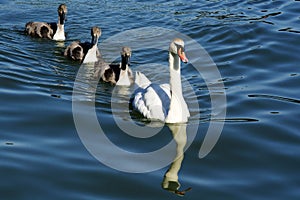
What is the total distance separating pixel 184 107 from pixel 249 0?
7187mm

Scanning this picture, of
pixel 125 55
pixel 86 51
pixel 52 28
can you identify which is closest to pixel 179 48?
pixel 125 55

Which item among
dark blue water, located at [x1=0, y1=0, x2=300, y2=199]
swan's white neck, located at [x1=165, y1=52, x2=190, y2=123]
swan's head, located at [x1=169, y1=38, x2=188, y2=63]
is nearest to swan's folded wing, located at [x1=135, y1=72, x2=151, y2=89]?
dark blue water, located at [x1=0, y1=0, x2=300, y2=199]

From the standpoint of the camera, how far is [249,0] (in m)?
17.1

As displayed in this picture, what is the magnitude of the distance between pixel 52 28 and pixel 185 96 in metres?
4.10

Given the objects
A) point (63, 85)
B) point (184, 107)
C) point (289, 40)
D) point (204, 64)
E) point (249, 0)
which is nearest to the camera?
point (184, 107)

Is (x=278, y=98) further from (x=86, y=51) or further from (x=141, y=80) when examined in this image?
(x=86, y=51)

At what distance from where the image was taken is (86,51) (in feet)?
44.7

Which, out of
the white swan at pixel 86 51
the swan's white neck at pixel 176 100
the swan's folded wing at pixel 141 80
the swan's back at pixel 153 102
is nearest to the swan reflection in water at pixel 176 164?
the swan's white neck at pixel 176 100

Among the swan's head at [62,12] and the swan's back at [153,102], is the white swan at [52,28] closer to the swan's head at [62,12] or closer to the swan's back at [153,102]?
the swan's head at [62,12]

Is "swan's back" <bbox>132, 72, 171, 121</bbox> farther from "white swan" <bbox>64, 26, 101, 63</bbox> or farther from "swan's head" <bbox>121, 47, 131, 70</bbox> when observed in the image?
"white swan" <bbox>64, 26, 101, 63</bbox>

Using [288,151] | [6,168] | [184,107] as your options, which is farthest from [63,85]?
[288,151]

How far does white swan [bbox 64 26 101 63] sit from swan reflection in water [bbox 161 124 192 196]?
3522mm

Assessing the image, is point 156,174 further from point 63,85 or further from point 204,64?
point 204,64

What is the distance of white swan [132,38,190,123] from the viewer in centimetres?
1049
